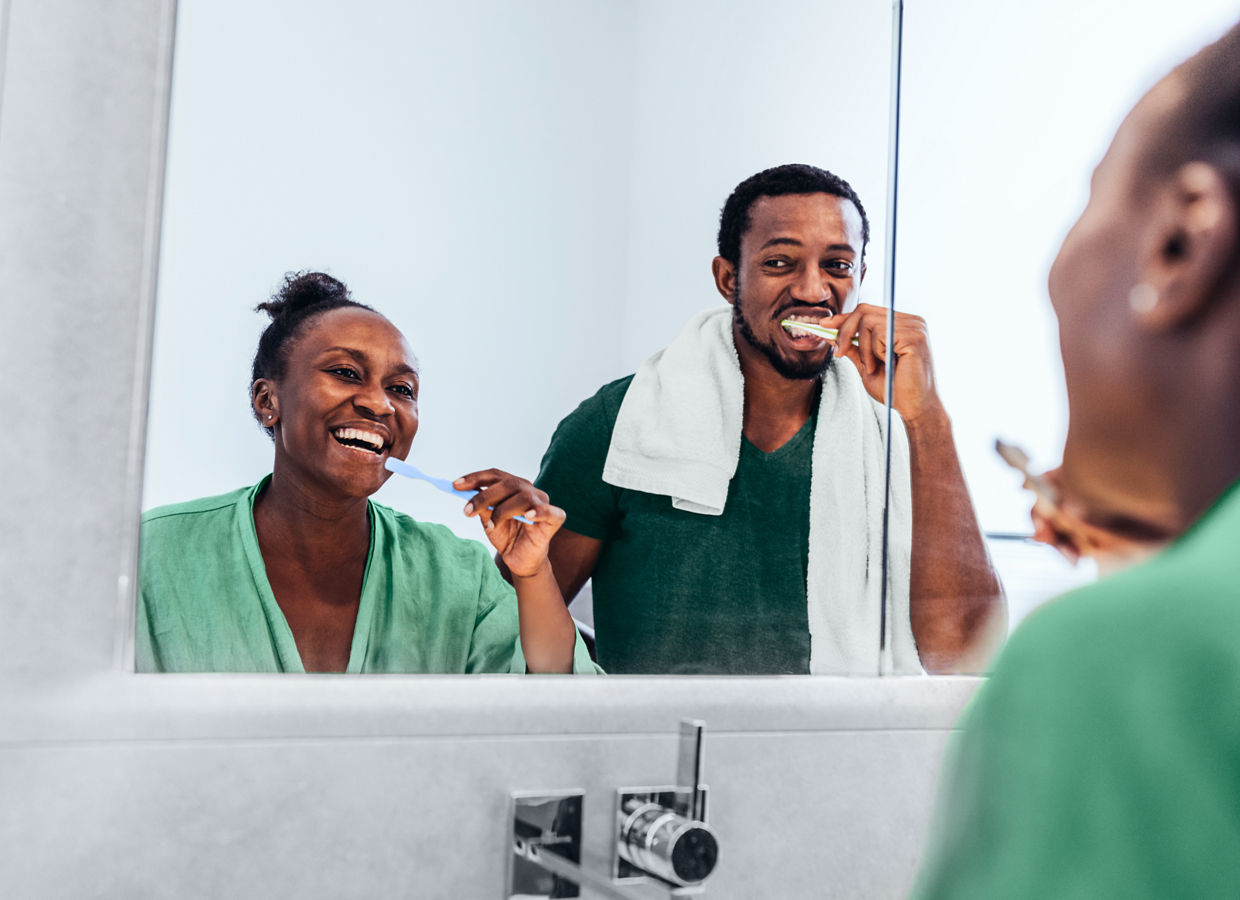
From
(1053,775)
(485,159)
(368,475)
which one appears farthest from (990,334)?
(1053,775)

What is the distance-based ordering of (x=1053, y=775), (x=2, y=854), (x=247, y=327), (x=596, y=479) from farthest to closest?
(x=596, y=479), (x=247, y=327), (x=2, y=854), (x=1053, y=775)

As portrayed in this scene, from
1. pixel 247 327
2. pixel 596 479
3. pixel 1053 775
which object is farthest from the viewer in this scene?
pixel 596 479

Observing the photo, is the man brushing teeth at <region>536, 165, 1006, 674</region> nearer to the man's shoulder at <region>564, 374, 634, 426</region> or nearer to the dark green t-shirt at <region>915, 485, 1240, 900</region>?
the man's shoulder at <region>564, 374, 634, 426</region>

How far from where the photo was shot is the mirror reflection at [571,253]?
77 cm

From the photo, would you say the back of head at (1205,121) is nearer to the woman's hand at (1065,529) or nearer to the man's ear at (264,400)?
the man's ear at (264,400)

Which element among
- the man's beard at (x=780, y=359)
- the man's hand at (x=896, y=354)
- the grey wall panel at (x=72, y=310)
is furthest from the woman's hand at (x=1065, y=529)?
the grey wall panel at (x=72, y=310)

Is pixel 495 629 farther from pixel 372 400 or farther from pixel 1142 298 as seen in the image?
pixel 1142 298

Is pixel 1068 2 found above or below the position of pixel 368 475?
above

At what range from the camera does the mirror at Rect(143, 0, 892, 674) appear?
2.50ft

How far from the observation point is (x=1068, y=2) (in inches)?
47.2

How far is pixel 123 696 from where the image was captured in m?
0.70

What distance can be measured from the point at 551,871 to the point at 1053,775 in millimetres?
677

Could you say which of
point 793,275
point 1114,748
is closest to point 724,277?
point 793,275

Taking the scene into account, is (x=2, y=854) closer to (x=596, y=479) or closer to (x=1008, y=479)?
(x=596, y=479)
